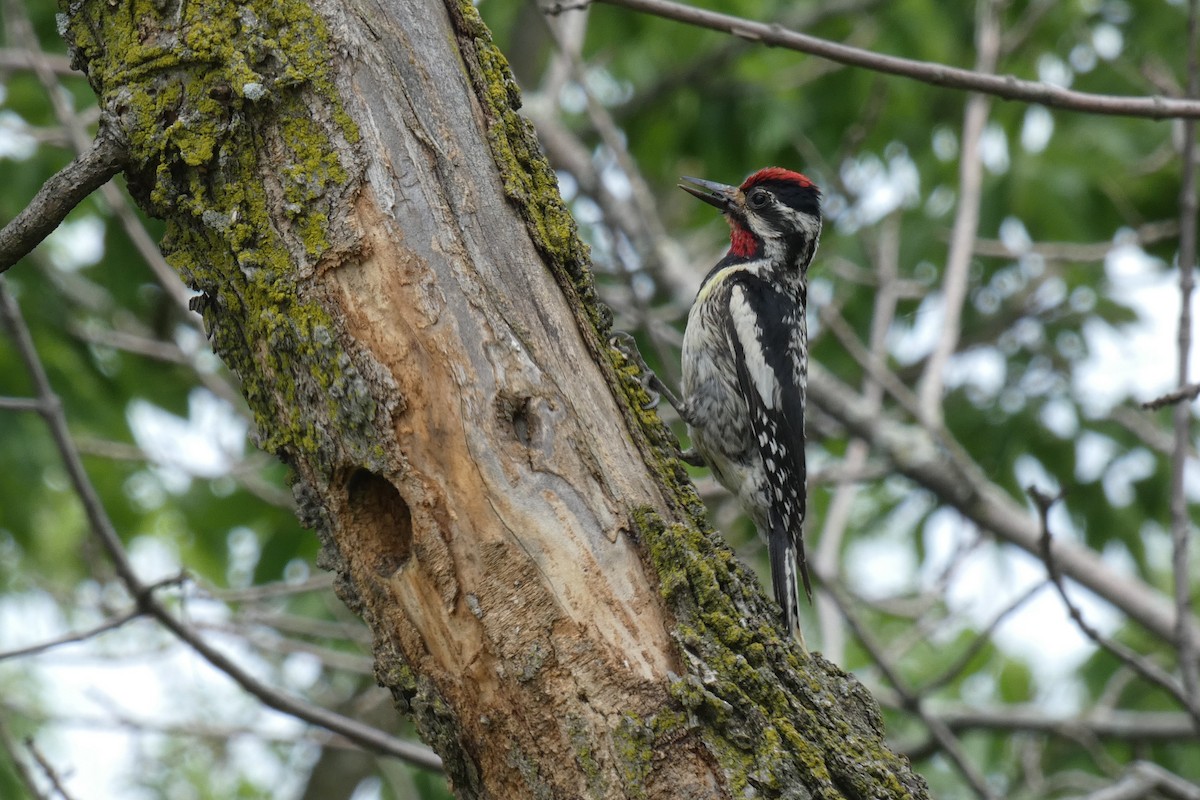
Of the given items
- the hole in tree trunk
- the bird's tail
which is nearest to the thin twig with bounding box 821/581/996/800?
the bird's tail

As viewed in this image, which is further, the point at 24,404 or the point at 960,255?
the point at 960,255

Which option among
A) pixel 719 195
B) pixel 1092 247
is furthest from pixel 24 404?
pixel 1092 247

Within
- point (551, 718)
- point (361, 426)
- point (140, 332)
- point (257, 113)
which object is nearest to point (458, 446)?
point (361, 426)

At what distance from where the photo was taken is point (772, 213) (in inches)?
Result: 167

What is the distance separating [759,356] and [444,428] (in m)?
2.21

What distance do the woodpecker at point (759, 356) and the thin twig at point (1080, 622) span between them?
2.72ft

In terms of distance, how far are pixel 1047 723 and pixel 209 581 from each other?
12.2ft

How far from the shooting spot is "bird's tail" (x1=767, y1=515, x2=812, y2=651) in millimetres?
3244

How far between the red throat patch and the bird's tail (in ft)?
3.66

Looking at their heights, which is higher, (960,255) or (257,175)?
(960,255)

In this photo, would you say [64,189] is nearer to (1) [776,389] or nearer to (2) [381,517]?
(2) [381,517]

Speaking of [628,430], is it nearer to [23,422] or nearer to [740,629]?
[740,629]

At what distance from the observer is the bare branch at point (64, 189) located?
1947 mm

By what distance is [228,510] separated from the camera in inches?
211
